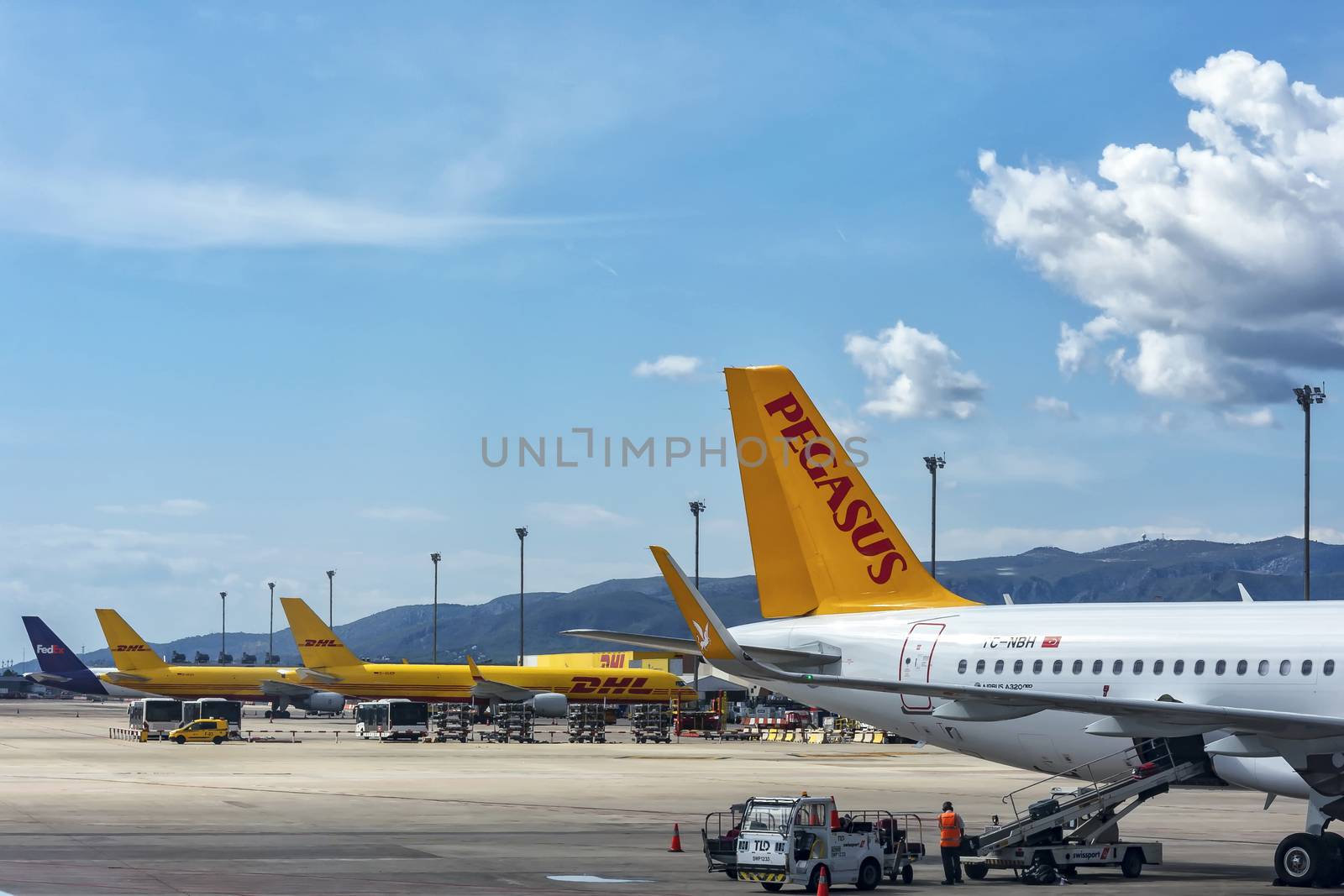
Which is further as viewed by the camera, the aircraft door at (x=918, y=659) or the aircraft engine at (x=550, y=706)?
the aircraft engine at (x=550, y=706)

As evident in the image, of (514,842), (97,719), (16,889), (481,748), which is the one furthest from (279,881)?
(97,719)

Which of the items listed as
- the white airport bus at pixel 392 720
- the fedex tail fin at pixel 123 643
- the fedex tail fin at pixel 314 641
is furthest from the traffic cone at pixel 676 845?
the fedex tail fin at pixel 123 643

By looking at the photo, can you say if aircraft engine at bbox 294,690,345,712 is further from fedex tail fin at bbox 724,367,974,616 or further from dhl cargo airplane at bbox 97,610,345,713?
fedex tail fin at bbox 724,367,974,616

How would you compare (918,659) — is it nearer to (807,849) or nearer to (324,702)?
(807,849)

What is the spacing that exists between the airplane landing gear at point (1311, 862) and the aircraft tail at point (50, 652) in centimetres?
11705

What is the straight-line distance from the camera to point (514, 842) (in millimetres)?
34656

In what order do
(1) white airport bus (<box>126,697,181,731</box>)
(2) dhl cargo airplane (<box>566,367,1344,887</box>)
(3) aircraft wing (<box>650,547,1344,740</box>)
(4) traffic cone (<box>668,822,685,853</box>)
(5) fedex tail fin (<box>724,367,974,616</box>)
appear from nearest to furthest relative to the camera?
(3) aircraft wing (<box>650,547,1344,740</box>) → (2) dhl cargo airplane (<box>566,367,1344,887</box>) → (4) traffic cone (<box>668,822,685,853</box>) → (5) fedex tail fin (<box>724,367,974,616</box>) → (1) white airport bus (<box>126,697,181,731</box>)

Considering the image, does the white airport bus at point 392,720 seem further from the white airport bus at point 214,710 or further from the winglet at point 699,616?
the winglet at point 699,616

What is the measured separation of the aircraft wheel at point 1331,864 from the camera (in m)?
26.6

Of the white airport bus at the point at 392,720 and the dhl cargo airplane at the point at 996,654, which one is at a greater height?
the dhl cargo airplane at the point at 996,654

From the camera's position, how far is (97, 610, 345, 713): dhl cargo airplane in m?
115

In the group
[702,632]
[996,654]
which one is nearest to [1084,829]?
[996,654]

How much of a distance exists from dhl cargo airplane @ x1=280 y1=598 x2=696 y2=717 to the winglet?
82158mm

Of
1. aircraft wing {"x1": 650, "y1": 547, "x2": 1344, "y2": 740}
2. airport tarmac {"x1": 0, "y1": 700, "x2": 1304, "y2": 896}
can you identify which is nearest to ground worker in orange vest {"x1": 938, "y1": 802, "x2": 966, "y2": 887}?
airport tarmac {"x1": 0, "y1": 700, "x2": 1304, "y2": 896}
